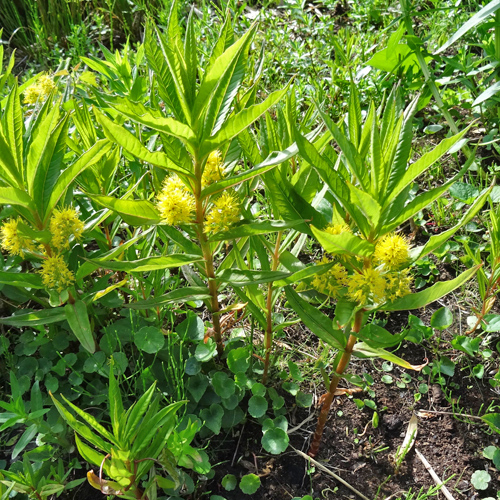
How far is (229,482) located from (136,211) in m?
0.95

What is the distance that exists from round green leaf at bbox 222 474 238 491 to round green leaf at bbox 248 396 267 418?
0.21 metres

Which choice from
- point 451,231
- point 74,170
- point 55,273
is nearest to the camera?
point 451,231

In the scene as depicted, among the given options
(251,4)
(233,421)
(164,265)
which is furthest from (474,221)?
(251,4)

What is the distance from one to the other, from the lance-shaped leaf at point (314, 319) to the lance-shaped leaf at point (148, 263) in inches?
11.6

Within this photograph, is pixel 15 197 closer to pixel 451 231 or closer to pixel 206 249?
pixel 206 249

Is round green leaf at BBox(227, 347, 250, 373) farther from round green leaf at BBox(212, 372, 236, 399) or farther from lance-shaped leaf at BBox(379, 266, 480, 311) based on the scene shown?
lance-shaped leaf at BBox(379, 266, 480, 311)

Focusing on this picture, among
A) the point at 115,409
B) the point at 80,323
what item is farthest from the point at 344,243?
the point at 80,323

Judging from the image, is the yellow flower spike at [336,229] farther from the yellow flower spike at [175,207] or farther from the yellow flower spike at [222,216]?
A: the yellow flower spike at [175,207]

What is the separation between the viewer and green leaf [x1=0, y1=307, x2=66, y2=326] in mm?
1566

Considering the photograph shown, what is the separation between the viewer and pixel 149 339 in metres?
1.74

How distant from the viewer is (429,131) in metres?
2.60

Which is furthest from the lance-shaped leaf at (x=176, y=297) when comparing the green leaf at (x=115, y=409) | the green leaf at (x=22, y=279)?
the green leaf at (x=22, y=279)

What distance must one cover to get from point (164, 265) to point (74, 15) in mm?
3559

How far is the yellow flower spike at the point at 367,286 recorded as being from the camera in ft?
3.89
